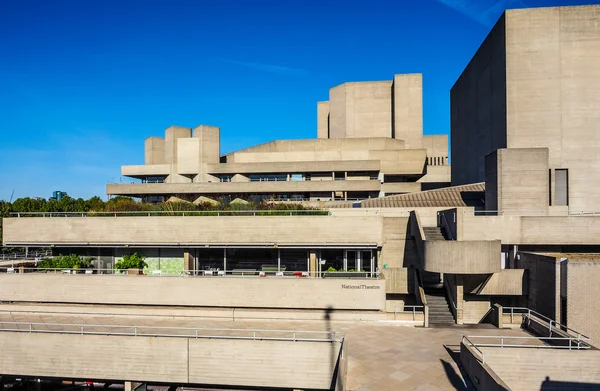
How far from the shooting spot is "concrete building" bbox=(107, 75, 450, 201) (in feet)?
140

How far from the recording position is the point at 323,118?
196 feet

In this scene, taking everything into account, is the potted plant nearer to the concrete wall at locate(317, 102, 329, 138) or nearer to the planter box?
the planter box

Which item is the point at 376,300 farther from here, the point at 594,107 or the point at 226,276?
the point at 594,107

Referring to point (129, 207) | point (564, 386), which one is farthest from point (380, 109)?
point (564, 386)

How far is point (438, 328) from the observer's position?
19.0m

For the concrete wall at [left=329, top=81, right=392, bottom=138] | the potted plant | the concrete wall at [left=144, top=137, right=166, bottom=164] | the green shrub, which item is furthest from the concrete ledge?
the concrete wall at [left=144, top=137, right=166, bottom=164]

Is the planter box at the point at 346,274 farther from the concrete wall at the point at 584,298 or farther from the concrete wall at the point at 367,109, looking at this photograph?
the concrete wall at the point at 367,109

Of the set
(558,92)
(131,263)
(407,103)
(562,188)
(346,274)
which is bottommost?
(346,274)

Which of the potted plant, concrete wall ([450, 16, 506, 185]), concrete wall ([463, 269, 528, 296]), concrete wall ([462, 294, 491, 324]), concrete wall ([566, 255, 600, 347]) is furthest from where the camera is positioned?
concrete wall ([450, 16, 506, 185])

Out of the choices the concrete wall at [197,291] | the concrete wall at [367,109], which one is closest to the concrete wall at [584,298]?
the concrete wall at [197,291]

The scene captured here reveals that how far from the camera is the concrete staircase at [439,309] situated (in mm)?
19891

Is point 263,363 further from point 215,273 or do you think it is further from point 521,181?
point 521,181

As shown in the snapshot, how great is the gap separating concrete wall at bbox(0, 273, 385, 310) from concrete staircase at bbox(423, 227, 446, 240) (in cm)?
523

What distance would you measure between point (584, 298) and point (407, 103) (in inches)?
1465
